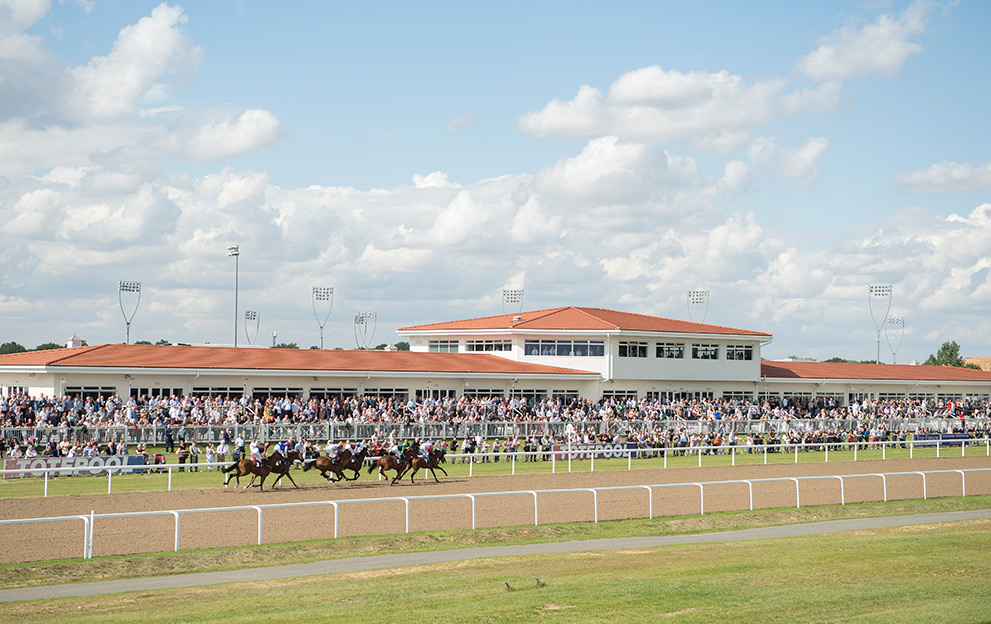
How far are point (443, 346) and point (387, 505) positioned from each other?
3428cm

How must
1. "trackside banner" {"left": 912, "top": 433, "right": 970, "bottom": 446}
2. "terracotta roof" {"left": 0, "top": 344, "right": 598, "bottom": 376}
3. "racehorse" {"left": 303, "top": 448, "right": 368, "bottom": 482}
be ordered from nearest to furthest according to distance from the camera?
"racehorse" {"left": 303, "top": 448, "right": 368, "bottom": 482} → "terracotta roof" {"left": 0, "top": 344, "right": 598, "bottom": 376} → "trackside banner" {"left": 912, "top": 433, "right": 970, "bottom": 446}

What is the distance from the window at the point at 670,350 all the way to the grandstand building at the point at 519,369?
6cm

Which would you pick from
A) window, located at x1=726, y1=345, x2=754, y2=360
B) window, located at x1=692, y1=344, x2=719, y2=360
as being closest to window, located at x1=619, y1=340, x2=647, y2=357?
window, located at x1=692, y1=344, x2=719, y2=360

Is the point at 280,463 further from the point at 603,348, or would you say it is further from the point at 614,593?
the point at 603,348

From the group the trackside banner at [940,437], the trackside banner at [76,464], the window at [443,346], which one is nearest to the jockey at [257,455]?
the trackside banner at [76,464]

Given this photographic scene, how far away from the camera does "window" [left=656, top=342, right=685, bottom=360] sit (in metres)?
49.3

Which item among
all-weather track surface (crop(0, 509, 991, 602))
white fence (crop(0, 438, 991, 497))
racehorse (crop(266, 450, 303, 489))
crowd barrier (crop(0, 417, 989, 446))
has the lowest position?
all-weather track surface (crop(0, 509, 991, 602))

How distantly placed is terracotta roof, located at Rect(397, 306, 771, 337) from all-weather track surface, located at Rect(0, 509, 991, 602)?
28.3 meters

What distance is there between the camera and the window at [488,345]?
50.8 m

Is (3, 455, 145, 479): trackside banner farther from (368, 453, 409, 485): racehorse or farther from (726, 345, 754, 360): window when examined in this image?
(726, 345, 754, 360): window

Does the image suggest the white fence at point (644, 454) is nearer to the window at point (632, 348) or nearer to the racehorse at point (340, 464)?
the racehorse at point (340, 464)

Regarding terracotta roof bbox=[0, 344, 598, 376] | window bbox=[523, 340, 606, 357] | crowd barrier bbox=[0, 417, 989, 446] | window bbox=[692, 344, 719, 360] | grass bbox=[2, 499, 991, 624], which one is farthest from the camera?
window bbox=[692, 344, 719, 360]

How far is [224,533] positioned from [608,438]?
62.9 ft

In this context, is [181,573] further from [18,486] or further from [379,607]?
[18,486]
